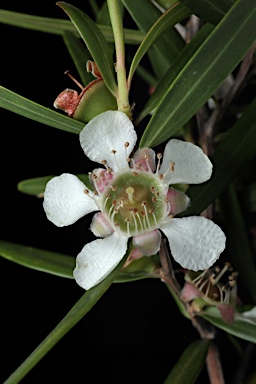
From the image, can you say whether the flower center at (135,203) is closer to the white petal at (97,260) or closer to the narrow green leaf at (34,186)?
the white petal at (97,260)

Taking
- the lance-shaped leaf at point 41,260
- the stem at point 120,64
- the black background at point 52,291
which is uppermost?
the stem at point 120,64

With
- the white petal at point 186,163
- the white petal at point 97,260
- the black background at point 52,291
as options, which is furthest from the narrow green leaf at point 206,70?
the black background at point 52,291

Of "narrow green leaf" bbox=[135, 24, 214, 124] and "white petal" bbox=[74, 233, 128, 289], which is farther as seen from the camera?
"narrow green leaf" bbox=[135, 24, 214, 124]

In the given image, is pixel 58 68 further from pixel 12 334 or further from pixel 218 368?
pixel 218 368

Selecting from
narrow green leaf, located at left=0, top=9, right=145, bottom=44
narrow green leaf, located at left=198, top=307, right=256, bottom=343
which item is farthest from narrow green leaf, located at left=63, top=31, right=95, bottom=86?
narrow green leaf, located at left=198, top=307, right=256, bottom=343

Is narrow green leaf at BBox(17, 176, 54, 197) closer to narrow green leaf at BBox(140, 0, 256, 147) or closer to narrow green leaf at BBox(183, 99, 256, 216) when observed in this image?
narrow green leaf at BBox(183, 99, 256, 216)

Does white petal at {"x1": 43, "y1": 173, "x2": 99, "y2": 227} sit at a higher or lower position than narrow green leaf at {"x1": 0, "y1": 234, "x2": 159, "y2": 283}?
higher

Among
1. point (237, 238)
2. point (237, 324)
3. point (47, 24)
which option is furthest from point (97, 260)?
point (47, 24)
